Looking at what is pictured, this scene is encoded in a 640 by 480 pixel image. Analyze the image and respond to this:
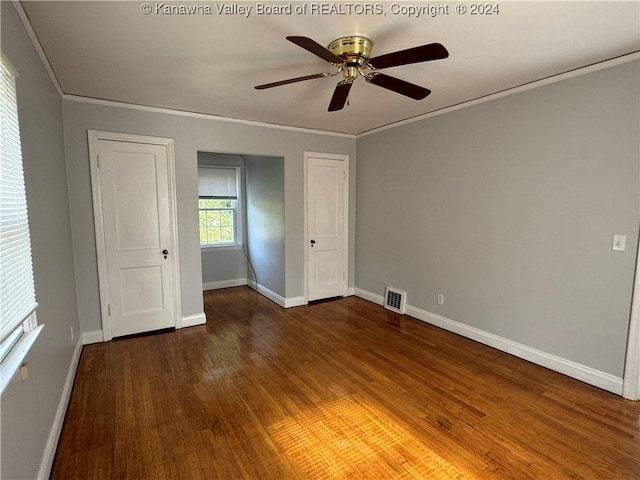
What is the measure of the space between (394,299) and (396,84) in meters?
2.90

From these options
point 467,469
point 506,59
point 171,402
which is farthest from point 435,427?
point 506,59

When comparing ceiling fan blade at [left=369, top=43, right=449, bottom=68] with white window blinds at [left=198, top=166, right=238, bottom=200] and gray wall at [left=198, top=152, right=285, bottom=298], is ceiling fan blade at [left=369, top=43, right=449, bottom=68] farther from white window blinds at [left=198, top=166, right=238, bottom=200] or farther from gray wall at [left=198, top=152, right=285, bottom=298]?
white window blinds at [left=198, top=166, right=238, bottom=200]

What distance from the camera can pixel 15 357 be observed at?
1.38m

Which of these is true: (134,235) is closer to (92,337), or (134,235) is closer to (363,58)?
(92,337)

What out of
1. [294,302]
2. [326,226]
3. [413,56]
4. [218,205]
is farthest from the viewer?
[218,205]

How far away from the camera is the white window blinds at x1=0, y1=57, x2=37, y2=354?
137 centimetres

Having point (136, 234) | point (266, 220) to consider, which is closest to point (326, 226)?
point (266, 220)

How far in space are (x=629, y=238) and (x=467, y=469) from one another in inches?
79.9

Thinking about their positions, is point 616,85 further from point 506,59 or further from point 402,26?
point 402,26

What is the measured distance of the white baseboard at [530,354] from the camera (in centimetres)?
256

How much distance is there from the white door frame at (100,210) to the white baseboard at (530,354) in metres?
2.99

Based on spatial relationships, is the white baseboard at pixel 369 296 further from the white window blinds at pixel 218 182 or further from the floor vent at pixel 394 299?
the white window blinds at pixel 218 182

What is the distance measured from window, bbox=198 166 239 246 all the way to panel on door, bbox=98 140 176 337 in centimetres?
183

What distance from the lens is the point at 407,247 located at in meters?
4.23
